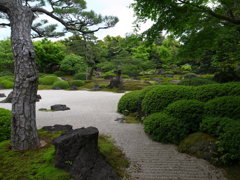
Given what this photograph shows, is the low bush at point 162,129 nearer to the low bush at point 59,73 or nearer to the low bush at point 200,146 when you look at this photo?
the low bush at point 200,146

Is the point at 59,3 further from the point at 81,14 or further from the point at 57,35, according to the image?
the point at 57,35

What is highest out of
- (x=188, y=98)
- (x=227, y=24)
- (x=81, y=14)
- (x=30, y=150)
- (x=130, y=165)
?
(x=81, y=14)

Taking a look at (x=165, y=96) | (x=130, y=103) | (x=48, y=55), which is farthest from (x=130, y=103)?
(x=48, y=55)

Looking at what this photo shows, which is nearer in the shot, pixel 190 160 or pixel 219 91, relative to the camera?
pixel 190 160

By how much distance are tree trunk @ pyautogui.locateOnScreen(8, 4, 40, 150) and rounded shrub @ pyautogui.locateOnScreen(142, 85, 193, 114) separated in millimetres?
2963

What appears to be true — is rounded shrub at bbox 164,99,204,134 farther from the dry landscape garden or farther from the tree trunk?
the tree trunk

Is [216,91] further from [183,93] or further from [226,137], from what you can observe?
[226,137]

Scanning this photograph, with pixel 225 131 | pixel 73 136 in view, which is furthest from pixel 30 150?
pixel 225 131

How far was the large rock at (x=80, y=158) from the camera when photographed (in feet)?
7.75

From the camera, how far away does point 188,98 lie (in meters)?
4.25

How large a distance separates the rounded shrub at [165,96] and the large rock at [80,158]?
94.0 inches

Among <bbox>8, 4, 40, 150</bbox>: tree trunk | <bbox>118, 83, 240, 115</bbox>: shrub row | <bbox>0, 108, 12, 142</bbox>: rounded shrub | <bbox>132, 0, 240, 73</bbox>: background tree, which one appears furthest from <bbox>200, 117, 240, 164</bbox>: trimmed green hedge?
<bbox>0, 108, 12, 142</bbox>: rounded shrub

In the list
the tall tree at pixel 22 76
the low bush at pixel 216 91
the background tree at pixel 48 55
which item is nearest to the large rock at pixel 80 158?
the tall tree at pixel 22 76

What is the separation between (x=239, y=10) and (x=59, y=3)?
3734 millimetres
